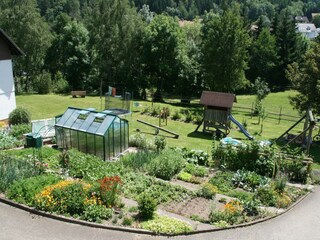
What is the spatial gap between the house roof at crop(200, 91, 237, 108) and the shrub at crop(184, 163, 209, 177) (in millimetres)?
10217

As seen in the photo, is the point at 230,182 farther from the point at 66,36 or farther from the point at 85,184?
the point at 66,36

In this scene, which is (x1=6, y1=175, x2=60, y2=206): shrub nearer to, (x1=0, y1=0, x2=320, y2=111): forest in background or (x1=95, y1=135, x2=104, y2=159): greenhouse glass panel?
(x1=95, y1=135, x2=104, y2=159): greenhouse glass panel

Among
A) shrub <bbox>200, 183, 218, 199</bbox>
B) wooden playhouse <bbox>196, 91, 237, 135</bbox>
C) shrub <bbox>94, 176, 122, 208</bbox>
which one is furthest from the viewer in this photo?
wooden playhouse <bbox>196, 91, 237, 135</bbox>

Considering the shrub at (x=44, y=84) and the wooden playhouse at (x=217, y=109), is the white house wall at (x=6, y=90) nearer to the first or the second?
the wooden playhouse at (x=217, y=109)

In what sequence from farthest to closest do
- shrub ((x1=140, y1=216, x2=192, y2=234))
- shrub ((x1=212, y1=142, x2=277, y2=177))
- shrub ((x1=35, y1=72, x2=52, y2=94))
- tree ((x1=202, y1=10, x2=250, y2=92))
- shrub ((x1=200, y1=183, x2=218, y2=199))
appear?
shrub ((x1=35, y1=72, x2=52, y2=94)), tree ((x1=202, y1=10, x2=250, y2=92)), shrub ((x1=212, y1=142, x2=277, y2=177)), shrub ((x1=200, y1=183, x2=218, y2=199)), shrub ((x1=140, y1=216, x2=192, y2=234))

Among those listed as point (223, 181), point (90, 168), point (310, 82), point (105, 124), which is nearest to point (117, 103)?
point (105, 124)

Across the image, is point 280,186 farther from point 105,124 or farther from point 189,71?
point 189,71

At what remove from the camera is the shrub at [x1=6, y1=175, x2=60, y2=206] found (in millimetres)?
13445

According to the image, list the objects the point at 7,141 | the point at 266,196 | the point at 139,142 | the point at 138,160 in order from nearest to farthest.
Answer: the point at 266,196, the point at 138,160, the point at 7,141, the point at 139,142

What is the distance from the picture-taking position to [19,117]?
24.8 metres

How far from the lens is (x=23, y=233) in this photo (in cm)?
1175

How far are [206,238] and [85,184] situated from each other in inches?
206

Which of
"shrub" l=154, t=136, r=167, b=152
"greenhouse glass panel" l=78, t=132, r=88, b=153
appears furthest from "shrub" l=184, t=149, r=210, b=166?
"greenhouse glass panel" l=78, t=132, r=88, b=153

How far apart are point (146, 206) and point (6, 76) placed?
18.5m
